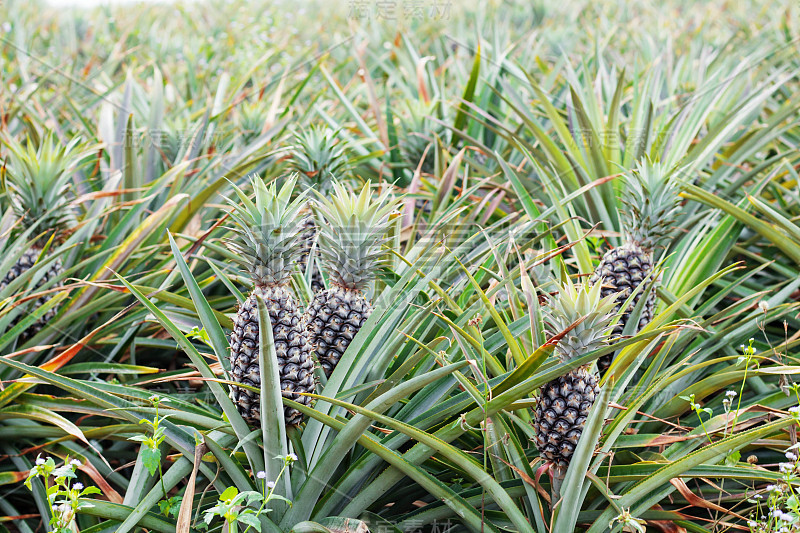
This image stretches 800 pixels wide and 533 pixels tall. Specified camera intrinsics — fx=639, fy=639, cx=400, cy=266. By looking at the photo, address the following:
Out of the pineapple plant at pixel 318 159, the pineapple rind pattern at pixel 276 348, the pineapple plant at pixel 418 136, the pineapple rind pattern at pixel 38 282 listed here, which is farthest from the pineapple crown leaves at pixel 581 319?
the pineapple plant at pixel 418 136

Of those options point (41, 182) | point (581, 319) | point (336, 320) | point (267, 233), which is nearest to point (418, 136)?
point (41, 182)

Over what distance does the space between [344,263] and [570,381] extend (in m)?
0.65

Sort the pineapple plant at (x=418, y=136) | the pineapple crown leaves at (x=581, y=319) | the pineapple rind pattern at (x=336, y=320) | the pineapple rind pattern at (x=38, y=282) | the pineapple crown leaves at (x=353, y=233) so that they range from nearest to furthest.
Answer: the pineapple crown leaves at (x=581, y=319) < the pineapple crown leaves at (x=353, y=233) < the pineapple rind pattern at (x=336, y=320) < the pineapple rind pattern at (x=38, y=282) < the pineapple plant at (x=418, y=136)

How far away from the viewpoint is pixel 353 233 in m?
1.66

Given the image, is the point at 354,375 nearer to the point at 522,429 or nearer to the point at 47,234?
the point at 522,429

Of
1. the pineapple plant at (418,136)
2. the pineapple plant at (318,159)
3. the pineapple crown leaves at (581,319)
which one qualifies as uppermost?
the pineapple plant at (418,136)

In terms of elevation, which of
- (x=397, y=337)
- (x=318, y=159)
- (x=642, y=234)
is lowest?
(x=397, y=337)

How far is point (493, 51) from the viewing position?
4.40 meters

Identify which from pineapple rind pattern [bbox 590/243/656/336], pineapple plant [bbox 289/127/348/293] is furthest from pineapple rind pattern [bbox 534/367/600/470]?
pineapple plant [bbox 289/127/348/293]

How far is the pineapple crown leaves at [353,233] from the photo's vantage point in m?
1.66

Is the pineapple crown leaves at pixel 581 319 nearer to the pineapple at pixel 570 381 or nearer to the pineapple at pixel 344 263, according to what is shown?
the pineapple at pixel 570 381

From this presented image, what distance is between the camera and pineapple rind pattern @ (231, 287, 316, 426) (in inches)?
61.5

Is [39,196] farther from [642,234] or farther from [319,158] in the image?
[642,234]

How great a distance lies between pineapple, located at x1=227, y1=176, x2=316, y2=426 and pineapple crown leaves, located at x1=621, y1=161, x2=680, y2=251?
3.64ft
